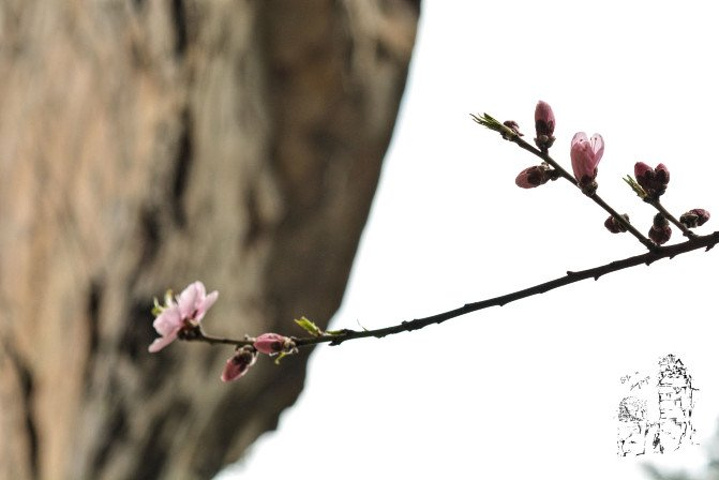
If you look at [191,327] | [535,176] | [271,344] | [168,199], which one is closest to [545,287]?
[535,176]

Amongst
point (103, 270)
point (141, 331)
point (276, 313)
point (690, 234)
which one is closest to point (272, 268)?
point (276, 313)

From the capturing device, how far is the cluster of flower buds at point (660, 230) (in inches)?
32.0

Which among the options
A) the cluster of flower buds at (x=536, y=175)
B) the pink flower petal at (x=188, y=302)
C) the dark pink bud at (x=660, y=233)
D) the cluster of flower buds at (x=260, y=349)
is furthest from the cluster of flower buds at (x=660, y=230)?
the pink flower petal at (x=188, y=302)

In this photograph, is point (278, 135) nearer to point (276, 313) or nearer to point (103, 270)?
point (276, 313)

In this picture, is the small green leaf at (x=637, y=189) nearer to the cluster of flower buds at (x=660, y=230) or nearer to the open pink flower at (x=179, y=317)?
the cluster of flower buds at (x=660, y=230)

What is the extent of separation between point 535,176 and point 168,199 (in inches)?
102

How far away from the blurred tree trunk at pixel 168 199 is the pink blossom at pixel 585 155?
5.80 ft

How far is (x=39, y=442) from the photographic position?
2568mm

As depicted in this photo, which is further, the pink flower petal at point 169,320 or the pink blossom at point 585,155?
the pink flower petal at point 169,320

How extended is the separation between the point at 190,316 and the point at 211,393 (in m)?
3.16

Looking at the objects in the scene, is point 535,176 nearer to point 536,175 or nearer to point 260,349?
point 536,175

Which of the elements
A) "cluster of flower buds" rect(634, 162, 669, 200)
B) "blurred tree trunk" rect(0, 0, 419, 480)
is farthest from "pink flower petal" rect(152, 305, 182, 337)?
"blurred tree trunk" rect(0, 0, 419, 480)

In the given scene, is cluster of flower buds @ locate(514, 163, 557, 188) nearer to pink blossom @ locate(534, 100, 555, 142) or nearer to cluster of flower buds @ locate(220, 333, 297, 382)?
pink blossom @ locate(534, 100, 555, 142)

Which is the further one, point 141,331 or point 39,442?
point 141,331
